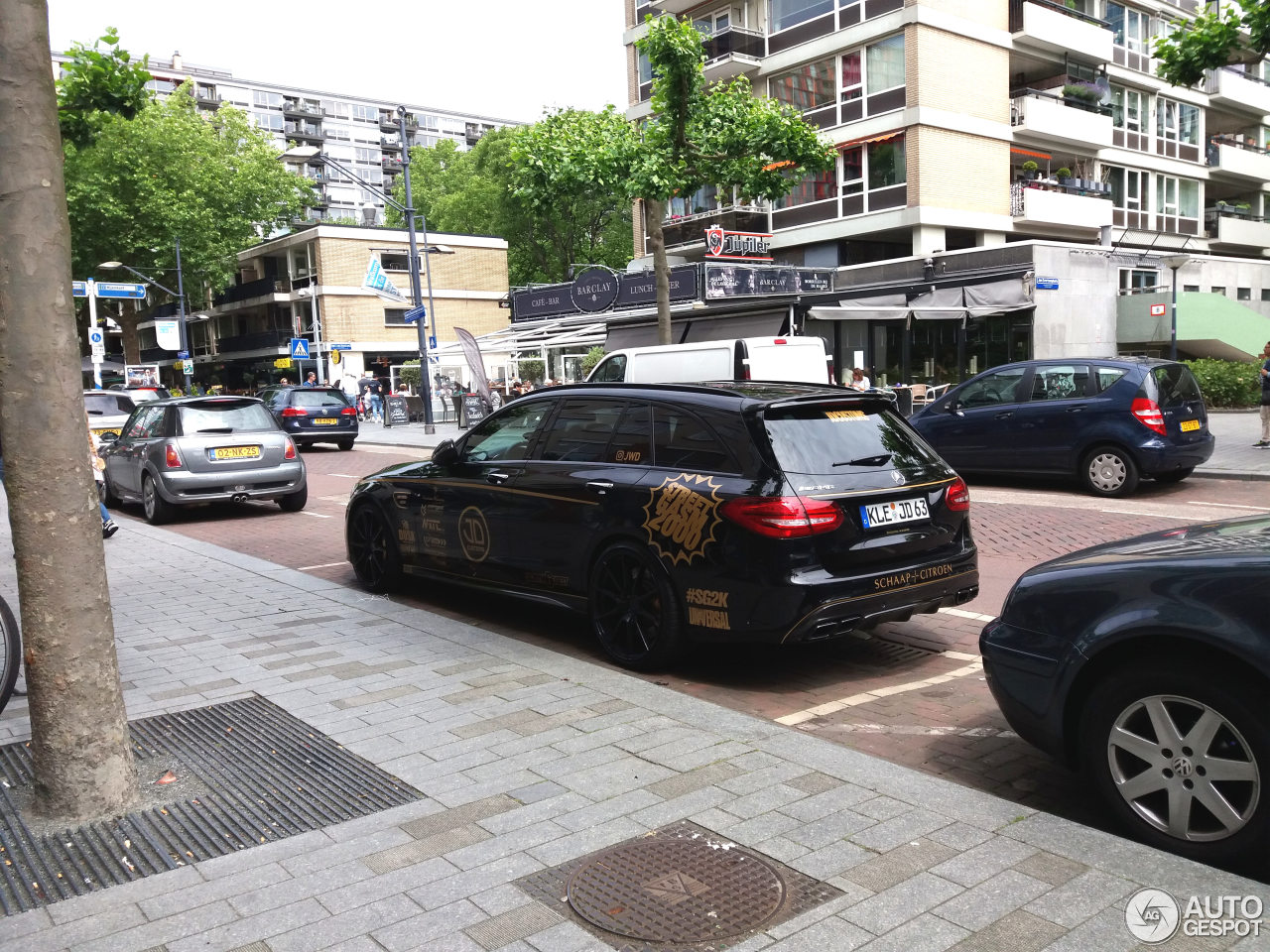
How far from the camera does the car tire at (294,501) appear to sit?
13.6 metres

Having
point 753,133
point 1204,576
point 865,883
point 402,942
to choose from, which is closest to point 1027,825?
point 865,883

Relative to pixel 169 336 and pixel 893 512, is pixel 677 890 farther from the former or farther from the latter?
pixel 169 336

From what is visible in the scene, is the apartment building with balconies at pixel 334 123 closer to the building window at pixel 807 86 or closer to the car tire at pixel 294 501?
the building window at pixel 807 86

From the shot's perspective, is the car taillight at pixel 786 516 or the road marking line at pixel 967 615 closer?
the car taillight at pixel 786 516

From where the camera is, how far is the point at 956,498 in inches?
226

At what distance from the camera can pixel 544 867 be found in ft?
10.6

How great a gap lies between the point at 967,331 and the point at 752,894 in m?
26.1

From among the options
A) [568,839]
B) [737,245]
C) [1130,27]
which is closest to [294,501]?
[568,839]

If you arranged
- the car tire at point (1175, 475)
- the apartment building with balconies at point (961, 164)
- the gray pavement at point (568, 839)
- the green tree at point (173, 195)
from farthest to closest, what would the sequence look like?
the green tree at point (173, 195), the apartment building with balconies at point (961, 164), the car tire at point (1175, 475), the gray pavement at point (568, 839)

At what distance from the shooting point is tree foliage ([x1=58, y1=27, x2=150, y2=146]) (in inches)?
368

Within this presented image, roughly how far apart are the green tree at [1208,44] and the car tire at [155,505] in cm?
1589

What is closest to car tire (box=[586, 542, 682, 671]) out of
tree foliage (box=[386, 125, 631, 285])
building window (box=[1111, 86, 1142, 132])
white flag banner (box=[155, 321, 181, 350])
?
building window (box=[1111, 86, 1142, 132])

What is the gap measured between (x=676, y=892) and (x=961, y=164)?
31.0m

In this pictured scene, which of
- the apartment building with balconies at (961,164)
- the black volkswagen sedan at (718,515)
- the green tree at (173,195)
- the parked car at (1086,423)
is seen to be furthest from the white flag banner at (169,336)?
the black volkswagen sedan at (718,515)
